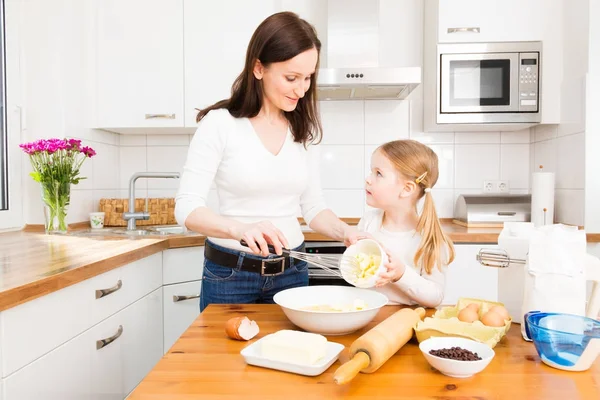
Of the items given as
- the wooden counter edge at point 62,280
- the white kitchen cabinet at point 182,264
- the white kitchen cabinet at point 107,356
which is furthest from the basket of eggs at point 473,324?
the white kitchen cabinet at point 182,264

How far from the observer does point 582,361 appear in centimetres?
83

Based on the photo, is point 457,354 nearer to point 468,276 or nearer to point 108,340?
point 108,340

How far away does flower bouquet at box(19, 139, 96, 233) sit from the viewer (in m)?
2.21

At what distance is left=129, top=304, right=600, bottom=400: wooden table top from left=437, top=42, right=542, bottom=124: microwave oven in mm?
1774

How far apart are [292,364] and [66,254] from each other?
1129mm

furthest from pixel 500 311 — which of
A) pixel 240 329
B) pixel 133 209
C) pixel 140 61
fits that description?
pixel 140 61

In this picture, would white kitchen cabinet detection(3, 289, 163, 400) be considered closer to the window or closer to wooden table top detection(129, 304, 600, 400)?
wooden table top detection(129, 304, 600, 400)

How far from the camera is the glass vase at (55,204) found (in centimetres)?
223

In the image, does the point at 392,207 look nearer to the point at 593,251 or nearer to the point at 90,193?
the point at 593,251

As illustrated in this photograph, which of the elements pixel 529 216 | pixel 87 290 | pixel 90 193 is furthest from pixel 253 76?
pixel 529 216

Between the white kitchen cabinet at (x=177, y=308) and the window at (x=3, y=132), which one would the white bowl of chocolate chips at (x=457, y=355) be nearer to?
the white kitchen cabinet at (x=177, y=308)

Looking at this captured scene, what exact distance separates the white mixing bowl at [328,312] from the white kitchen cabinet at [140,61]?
67.3 inches

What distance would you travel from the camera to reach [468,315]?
1.01 meters

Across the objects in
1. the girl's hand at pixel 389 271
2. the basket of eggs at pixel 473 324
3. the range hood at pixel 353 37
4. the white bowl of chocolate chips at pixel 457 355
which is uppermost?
the range hood at pixel 353 37
